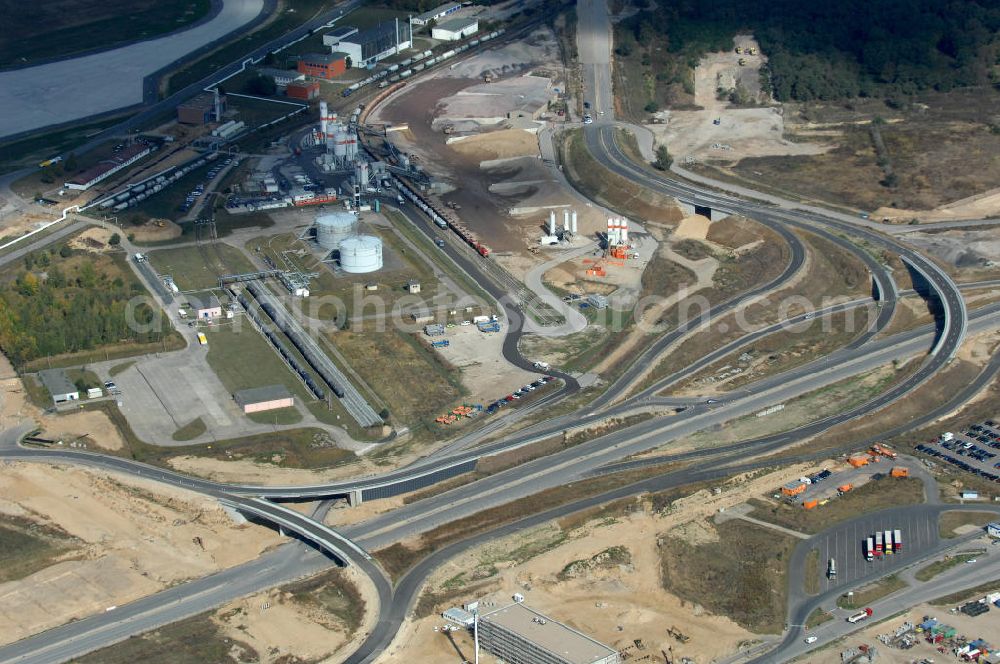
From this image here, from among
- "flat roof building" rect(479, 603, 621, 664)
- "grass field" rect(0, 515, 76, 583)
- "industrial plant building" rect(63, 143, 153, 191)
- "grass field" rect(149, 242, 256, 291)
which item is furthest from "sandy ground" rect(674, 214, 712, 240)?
"grass field" rect(0, 515, 76, 583)

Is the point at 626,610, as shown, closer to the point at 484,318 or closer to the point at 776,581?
the point at 776,581

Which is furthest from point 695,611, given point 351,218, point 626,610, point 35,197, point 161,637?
point 35,197

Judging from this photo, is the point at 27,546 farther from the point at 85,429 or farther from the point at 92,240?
the point at 92,240

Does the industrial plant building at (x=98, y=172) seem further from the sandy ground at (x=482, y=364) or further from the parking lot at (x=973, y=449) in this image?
the parking lot at (x=973, y=449)

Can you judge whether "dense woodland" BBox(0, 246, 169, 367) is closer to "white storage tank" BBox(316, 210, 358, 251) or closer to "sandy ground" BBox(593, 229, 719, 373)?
"white storage tank" BBox(316, 210, 358, 251)

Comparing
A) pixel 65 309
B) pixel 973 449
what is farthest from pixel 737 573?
pixel 65 309

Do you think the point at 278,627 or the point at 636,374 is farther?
the point at 636,374
